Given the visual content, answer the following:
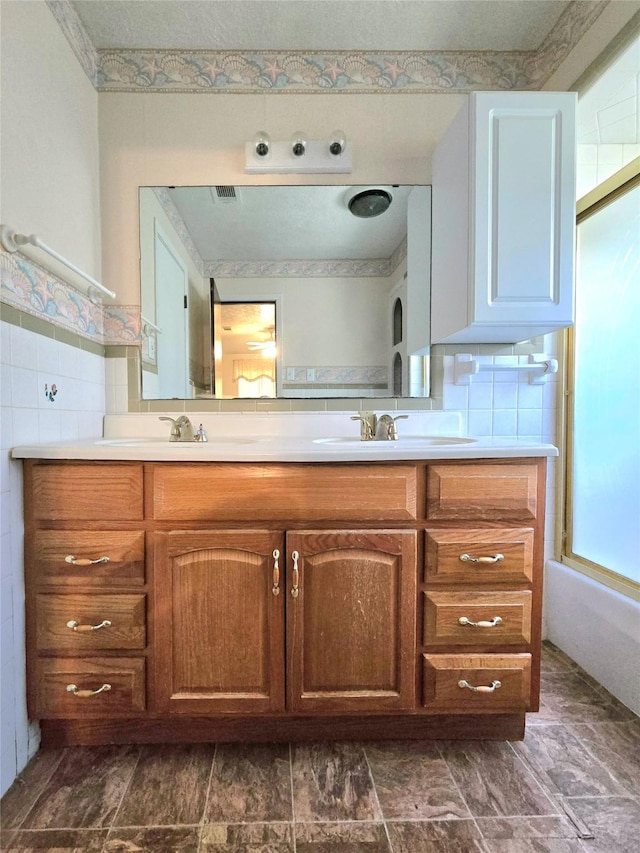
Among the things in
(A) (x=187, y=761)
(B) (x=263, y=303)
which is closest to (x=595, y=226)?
(B) (x=263, y=303)

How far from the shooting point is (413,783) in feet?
3.64

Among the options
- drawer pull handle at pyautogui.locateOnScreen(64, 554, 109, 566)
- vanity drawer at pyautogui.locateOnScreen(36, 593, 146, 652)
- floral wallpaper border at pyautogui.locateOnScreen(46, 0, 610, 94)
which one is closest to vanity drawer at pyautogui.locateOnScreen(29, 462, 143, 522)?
drawer pull handle at pyautogui.locateOnScreen(64, 554, 109, 566)

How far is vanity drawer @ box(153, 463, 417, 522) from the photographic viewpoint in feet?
3.78

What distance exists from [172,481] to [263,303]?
0.89m

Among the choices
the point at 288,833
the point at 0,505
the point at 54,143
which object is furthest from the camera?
the point at 54,143

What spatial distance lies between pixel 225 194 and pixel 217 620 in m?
1.57

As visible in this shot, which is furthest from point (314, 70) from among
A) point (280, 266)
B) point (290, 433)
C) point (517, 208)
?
point (290, 433)

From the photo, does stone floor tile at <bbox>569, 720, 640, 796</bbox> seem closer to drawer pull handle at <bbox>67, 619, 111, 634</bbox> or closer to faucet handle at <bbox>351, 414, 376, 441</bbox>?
faucet handle at <bbox>351, 414, 376, 441</bbox>

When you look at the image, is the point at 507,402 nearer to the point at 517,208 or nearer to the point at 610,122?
the point at 517,208

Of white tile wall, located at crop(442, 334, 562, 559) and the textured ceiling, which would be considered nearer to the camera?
the textured ceiling

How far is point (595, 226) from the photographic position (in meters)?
1.67

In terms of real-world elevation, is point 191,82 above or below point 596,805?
above

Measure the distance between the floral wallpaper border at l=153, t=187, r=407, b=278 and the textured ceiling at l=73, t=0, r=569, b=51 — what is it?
1.79 feet

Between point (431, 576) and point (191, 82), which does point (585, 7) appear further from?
point (431, 576)
